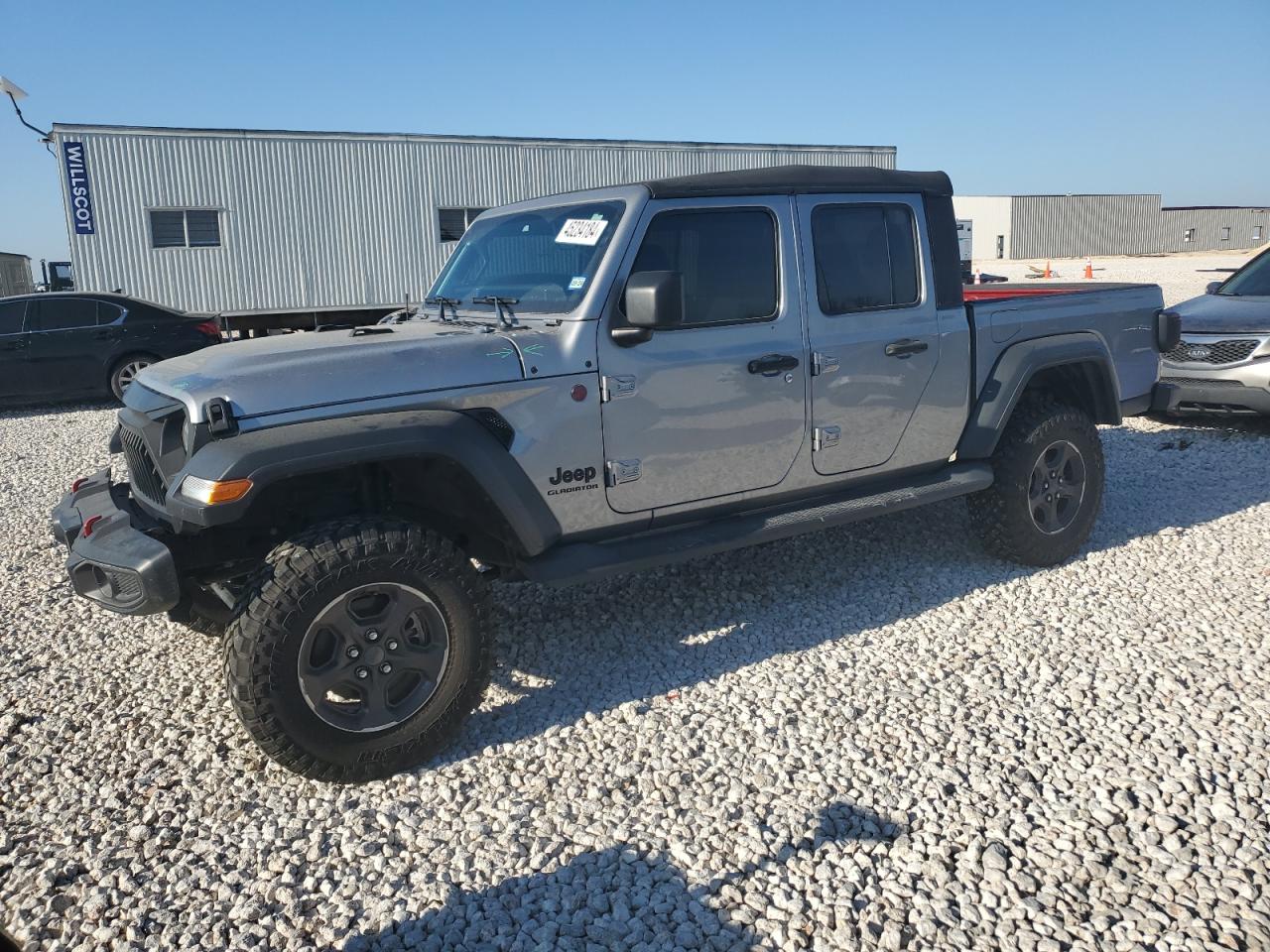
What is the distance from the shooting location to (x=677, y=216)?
409cm

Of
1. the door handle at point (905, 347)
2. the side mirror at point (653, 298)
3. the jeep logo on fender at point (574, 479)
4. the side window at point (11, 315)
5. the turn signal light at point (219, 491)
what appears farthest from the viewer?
the side window at point (11, 315)

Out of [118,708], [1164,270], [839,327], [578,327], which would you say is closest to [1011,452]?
[839,327]

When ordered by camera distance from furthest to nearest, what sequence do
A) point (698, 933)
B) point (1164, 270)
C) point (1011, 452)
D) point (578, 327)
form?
point (1164, 270)
point (1011, 452)
point (578, 327)
point (698, 933)

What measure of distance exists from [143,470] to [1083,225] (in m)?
67.5

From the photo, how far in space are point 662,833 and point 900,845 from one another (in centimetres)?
72

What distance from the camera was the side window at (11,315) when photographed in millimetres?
11703

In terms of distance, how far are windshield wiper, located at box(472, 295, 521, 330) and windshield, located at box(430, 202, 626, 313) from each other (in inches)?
0.5

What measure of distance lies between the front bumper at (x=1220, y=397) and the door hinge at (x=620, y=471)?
6.04 m

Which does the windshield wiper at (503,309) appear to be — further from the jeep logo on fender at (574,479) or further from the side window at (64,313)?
the side window at (64,313)

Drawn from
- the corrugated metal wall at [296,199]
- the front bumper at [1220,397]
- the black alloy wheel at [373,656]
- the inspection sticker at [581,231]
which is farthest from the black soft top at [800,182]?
the corrugated metal wall at [296,199]

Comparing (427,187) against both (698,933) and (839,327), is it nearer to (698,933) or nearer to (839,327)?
(839,327)

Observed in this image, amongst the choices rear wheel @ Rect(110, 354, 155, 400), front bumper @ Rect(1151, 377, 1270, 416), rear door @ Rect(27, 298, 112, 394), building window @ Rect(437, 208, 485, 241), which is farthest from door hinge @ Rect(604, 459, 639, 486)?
building window @ Rect(437, 208, 485, 241)

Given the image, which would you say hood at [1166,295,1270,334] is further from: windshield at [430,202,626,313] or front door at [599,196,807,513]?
windshield at [430,202,626,313]

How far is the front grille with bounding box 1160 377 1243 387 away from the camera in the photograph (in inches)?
332
